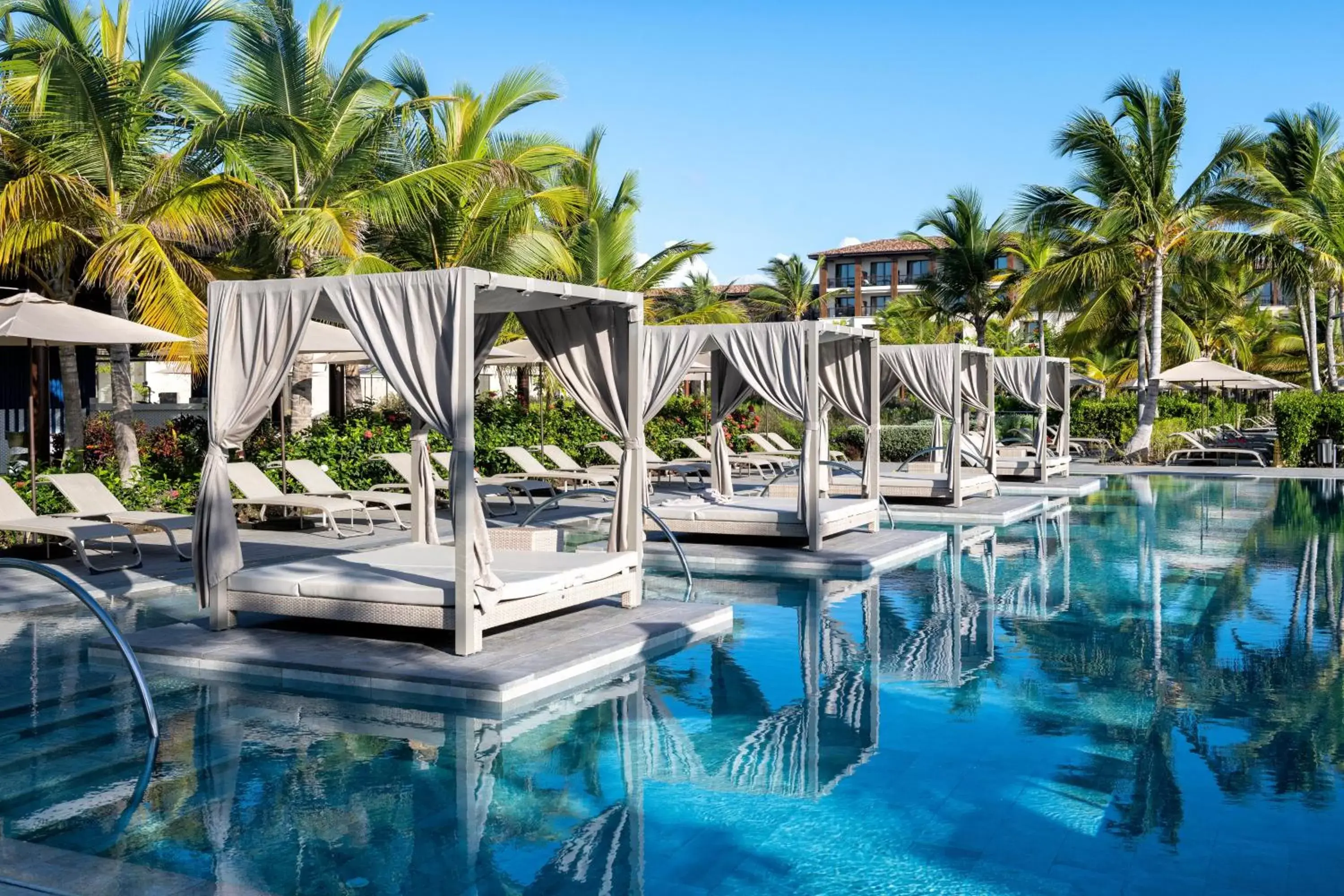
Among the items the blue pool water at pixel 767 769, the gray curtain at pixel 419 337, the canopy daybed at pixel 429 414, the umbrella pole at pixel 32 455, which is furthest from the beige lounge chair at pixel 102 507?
the gray curtain at pixel 419 337

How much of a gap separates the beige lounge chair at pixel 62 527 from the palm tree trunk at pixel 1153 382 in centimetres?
2121

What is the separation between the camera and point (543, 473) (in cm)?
1669

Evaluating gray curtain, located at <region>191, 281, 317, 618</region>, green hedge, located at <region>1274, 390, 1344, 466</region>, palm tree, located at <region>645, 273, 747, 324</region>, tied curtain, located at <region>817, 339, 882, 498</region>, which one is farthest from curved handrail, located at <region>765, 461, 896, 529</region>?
palm tree, located at <region>645, 273, 747, 324</region>

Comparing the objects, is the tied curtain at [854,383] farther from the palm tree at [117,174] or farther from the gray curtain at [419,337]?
the gray curtain at [419,337]

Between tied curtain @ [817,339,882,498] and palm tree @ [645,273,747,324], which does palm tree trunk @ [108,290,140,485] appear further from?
palm tree @ [645,273,747,324]

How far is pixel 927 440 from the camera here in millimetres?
26578

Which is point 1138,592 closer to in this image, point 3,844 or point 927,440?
point 3,844

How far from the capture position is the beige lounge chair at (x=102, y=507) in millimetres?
11148

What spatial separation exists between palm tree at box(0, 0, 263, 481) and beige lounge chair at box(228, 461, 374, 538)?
4.43 ft

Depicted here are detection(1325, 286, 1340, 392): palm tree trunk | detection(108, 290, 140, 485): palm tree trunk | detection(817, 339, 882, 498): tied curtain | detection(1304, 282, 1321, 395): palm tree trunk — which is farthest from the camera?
detection(1304, 282, 1321, 395): palm tree trunk

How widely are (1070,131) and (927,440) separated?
7265 millimetres

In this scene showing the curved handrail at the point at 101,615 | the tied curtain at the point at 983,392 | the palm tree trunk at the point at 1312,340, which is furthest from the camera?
the palm tree trunk at the point at 1312,340

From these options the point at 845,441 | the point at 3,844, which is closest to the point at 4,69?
the point at 3,844

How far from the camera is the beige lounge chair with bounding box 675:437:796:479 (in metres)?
21.0
